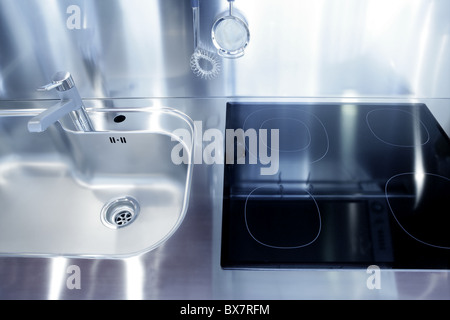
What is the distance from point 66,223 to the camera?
83 cm

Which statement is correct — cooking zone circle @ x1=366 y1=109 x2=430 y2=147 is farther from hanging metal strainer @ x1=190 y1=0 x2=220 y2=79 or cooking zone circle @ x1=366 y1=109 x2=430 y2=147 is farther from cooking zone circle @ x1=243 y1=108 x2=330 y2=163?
hanging metal strainer @ x1=190 y1=0 x2=220 y2=79

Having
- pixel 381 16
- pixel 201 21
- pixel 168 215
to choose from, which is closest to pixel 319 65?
pixel 381 16

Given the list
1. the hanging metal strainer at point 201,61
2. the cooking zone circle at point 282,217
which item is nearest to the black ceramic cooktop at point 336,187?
the cooking zone circle at point 282,217

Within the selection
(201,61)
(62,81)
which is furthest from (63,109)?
(201,61)

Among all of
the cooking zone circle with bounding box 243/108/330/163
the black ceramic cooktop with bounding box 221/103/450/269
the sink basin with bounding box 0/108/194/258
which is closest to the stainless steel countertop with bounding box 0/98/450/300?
the black ceramic cooktop with bounding box 221/103/450/269

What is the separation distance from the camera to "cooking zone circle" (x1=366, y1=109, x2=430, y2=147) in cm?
84

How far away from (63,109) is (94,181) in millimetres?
259

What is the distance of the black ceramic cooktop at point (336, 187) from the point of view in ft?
1.97

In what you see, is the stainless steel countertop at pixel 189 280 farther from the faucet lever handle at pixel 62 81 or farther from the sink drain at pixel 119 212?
the faucet lever handle at pixel 62 81

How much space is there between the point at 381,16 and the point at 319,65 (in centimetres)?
18

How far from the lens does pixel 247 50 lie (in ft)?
2.70

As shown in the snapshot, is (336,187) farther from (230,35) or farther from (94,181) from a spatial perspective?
(94,181)

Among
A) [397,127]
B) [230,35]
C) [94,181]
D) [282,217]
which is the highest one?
[230,35]
